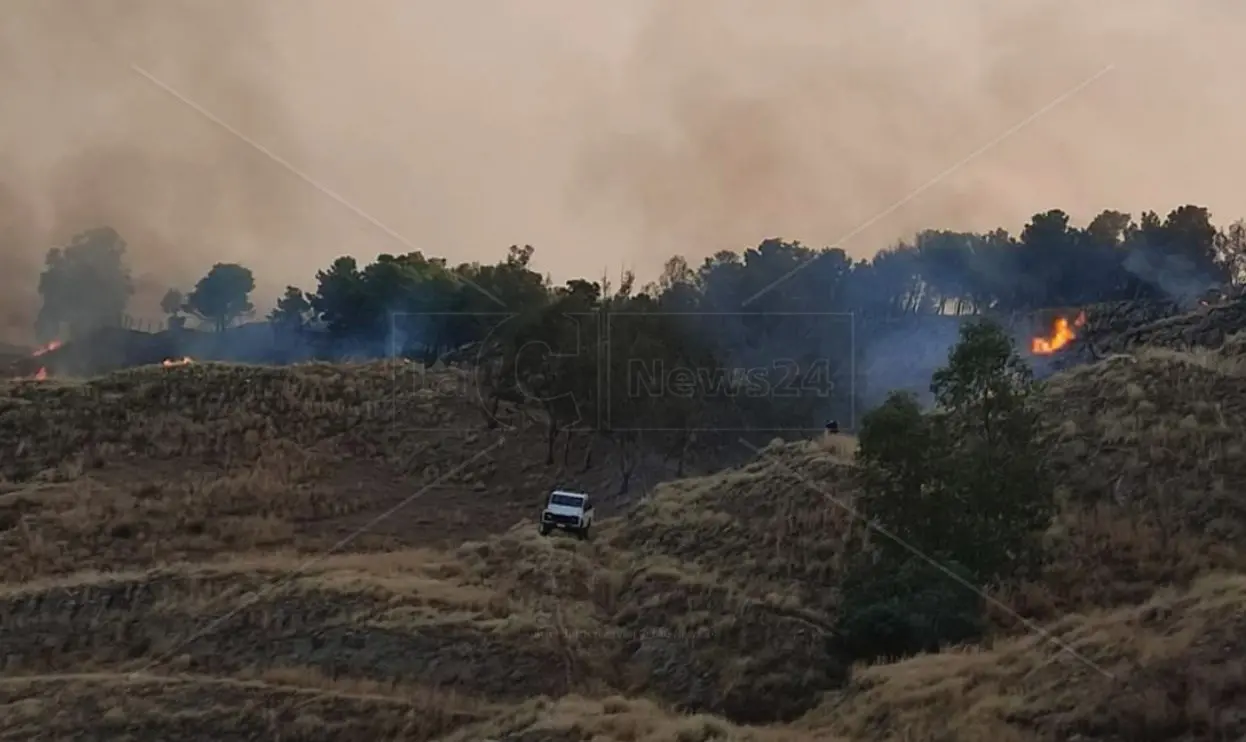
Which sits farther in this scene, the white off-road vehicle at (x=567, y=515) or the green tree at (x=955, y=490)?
the white off-road vehicle at (x=567, y=515)

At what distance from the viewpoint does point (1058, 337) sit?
71.1 metres

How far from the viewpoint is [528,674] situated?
21.3 meters

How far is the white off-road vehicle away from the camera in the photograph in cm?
3416

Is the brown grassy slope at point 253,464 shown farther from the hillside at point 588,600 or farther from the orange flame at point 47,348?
the orange flame at point 47,348

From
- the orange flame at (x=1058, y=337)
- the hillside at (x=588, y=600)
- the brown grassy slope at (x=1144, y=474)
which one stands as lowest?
the hillside at (x=588, y=600)

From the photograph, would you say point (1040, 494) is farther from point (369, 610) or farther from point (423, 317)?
point (423, 317)

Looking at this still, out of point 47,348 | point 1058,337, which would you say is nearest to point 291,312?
point 47,348

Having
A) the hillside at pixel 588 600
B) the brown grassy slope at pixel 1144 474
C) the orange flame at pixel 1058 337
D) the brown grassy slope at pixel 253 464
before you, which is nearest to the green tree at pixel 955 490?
the hillside at pixel 588 600

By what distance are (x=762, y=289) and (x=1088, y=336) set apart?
23511mm

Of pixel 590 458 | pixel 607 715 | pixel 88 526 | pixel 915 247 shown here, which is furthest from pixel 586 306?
pixel 915 247

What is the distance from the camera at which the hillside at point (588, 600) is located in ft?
52.6

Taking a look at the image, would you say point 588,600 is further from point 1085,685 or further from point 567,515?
point 1085,685

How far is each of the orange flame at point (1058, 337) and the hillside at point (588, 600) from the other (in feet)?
104

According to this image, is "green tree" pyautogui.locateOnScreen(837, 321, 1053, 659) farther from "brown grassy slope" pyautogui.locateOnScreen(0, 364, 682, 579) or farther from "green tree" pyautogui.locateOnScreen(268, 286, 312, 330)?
"green tree" pyautogui.locateOnScreen(268, 286, 312, 330)
